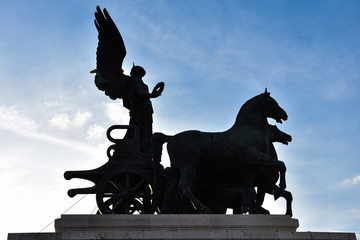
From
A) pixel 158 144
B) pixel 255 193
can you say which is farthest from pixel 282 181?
pixel 158 144

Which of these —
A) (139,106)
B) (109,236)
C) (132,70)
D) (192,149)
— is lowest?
(109,236)

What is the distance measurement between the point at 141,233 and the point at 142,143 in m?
3.83

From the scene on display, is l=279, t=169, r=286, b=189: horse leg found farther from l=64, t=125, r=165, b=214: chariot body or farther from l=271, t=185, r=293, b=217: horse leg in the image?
l=64, t=125, r=165, b=214: chariot body

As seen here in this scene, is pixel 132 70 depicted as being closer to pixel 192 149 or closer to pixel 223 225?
pixel 192 149

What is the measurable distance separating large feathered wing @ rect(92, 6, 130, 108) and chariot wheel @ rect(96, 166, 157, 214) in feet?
8.07

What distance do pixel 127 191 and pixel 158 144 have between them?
115 cm

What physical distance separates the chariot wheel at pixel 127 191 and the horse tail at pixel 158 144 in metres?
0.44

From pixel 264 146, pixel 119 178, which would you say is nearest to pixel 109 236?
pixel 119 178

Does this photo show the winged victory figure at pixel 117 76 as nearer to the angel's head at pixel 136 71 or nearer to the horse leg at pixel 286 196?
the angel's head at pixel 136 71

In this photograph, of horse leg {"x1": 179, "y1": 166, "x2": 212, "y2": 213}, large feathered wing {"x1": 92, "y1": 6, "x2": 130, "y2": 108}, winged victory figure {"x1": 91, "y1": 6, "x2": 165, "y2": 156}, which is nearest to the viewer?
horse leg {"x1": 179, "y1": 166, "x2": 212, "y2": 213}

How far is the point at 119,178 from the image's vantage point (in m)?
11.9

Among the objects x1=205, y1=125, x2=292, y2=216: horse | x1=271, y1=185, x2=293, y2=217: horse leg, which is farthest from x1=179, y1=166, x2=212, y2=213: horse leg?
x1=271, y1=185, x2=293, y2=217: horse leg

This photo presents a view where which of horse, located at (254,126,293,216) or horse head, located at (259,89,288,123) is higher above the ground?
horse head, located at (259,89,288,123)

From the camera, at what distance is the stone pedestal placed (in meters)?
9.17
